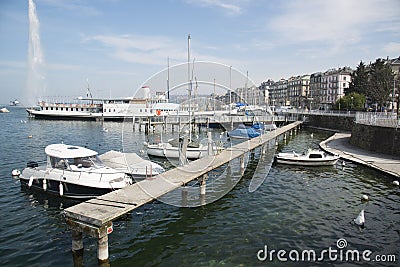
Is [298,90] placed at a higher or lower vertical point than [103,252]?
higher

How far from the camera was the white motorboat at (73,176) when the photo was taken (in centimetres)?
1734

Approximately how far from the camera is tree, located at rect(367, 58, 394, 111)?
71750 millimetres

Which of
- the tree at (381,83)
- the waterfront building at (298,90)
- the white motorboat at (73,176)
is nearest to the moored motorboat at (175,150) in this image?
the white motorboat at (73,176)

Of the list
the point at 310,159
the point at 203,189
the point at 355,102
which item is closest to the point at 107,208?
the point at 203,189

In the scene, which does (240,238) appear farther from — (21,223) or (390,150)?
(390,150)

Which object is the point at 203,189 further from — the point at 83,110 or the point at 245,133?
the point at 83,110

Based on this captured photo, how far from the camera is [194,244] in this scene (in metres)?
12.9

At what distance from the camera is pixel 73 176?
57.9 ft

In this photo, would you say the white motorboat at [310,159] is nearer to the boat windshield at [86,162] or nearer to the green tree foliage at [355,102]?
the boat windshield at [86,162]

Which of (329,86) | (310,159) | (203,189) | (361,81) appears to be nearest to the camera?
(203,189)

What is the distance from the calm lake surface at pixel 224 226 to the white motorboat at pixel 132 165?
2814mm

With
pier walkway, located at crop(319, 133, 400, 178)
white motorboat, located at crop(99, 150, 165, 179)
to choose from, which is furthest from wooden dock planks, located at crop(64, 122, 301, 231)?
pier walkway, located at crop(319, 133, 400, 178)

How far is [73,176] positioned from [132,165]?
178 inches

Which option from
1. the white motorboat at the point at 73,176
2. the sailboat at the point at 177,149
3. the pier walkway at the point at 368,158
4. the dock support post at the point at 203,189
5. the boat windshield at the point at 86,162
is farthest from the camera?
the sailboat at the point at 177,149
